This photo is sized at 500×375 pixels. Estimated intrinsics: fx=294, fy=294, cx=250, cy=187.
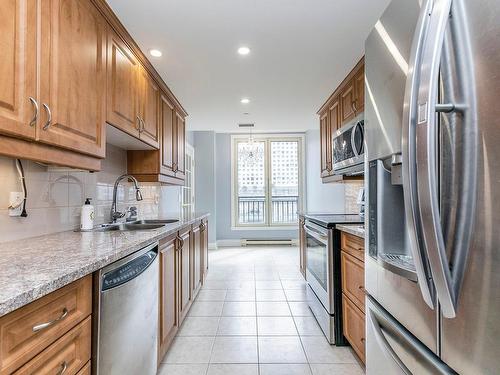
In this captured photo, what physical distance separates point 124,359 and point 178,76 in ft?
7.90

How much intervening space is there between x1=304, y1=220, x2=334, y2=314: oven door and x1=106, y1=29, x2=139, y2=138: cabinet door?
5.69 ft

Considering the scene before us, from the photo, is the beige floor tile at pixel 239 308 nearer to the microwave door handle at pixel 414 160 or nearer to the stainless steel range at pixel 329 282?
the stainless steel range at pixel 329 282

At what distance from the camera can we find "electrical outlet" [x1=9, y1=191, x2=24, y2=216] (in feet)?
4.92

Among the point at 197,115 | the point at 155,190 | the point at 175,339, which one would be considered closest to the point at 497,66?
the point at 175,339

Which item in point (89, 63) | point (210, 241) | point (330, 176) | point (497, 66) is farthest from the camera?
point (210, 241)

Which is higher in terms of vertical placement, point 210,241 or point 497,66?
point 497,66

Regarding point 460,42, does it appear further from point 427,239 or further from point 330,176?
point 330,176

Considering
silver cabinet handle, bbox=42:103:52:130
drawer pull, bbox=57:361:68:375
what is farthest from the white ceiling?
drawer pull, bbox=57:361:68:375

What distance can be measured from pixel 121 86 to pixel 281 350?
223 cm

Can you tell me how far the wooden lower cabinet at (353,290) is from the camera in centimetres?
188

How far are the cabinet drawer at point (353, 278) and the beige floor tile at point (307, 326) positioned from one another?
520 mm

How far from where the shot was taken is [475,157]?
0.62 meters

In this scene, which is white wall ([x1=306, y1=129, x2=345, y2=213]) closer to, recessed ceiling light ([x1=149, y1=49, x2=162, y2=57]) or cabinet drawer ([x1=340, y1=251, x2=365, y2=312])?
cabinet drawer ([x1=340, y1=251, x2=365, y2=312])

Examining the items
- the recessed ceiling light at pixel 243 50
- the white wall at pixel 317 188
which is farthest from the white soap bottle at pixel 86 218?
the white wall at pixel 317 188
